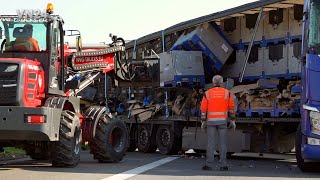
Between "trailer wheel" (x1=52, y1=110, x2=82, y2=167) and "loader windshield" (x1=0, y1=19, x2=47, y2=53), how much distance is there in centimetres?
150

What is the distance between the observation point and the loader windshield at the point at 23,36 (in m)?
14.3

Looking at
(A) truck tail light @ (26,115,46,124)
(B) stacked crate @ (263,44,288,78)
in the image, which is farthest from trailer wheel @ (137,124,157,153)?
(A) truck tail light @ (26,115,46,124)

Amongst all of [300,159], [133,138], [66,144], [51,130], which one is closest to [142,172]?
[66,144]

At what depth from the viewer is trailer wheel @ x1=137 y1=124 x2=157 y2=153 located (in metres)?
23.0

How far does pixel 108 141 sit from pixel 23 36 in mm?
3412

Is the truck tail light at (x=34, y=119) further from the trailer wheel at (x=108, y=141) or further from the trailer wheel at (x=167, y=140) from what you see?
the trailer wheel at (x=167, y=140)

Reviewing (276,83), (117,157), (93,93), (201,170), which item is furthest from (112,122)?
(93,93)

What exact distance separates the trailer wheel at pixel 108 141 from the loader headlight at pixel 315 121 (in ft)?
16.6

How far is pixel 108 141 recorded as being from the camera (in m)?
16.2

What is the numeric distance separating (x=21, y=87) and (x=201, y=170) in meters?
4.17

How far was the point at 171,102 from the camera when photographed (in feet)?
72.2

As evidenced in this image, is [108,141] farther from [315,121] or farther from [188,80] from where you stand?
[315,121]

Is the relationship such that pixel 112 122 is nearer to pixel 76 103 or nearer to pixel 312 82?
pixel 76 103

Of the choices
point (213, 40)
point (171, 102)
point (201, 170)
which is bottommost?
point (201, 170)
